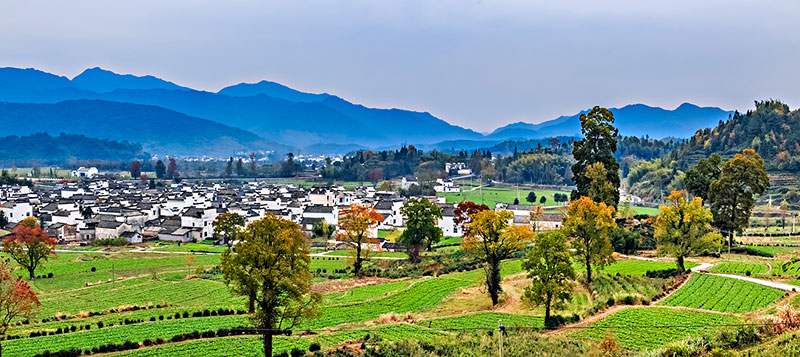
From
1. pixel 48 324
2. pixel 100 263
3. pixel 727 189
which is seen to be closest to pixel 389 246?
pixel 100 263

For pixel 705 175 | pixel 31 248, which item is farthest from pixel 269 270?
pixel 705 175

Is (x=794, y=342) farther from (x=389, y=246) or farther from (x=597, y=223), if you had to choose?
(x=389, y=246)

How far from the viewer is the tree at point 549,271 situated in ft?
90.4

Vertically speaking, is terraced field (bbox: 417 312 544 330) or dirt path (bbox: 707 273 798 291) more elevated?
dirt path (bbox: 707 273 798 291)

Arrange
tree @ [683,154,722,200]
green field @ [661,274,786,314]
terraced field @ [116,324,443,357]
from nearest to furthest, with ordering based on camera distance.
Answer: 1. terraced field @ [116,324,443,357]
2. green field @ [661,274,786,314]
3. tree @ [683,154,722,200]

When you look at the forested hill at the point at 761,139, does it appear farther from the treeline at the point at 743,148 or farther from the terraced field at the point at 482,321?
the terraced field at the point at 482,321

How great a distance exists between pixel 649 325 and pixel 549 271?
490 centimetres

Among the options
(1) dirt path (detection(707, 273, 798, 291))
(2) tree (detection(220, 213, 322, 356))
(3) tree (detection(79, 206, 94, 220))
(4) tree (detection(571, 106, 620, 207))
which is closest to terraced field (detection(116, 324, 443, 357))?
(2) tree (detection(220, 213, 322, 356))

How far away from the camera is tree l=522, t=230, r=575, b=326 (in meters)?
27.6

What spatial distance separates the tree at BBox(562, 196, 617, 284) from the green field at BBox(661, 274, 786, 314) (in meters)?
4.80

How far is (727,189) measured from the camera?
1757 inches

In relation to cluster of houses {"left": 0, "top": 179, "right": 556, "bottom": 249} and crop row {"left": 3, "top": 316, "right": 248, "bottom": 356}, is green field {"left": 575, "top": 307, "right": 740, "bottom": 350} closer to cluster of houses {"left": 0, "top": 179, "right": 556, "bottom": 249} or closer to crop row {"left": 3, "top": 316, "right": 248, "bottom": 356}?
crop row {"left": 3, "top": 316, "right": 248, "bottom": 356}

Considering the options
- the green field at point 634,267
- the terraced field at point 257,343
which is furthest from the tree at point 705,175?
the terraced field at point 257,343

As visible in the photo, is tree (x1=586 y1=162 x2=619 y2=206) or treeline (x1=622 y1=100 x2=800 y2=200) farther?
treeline (x1=622 y1=100 x2=800 y2=200)
